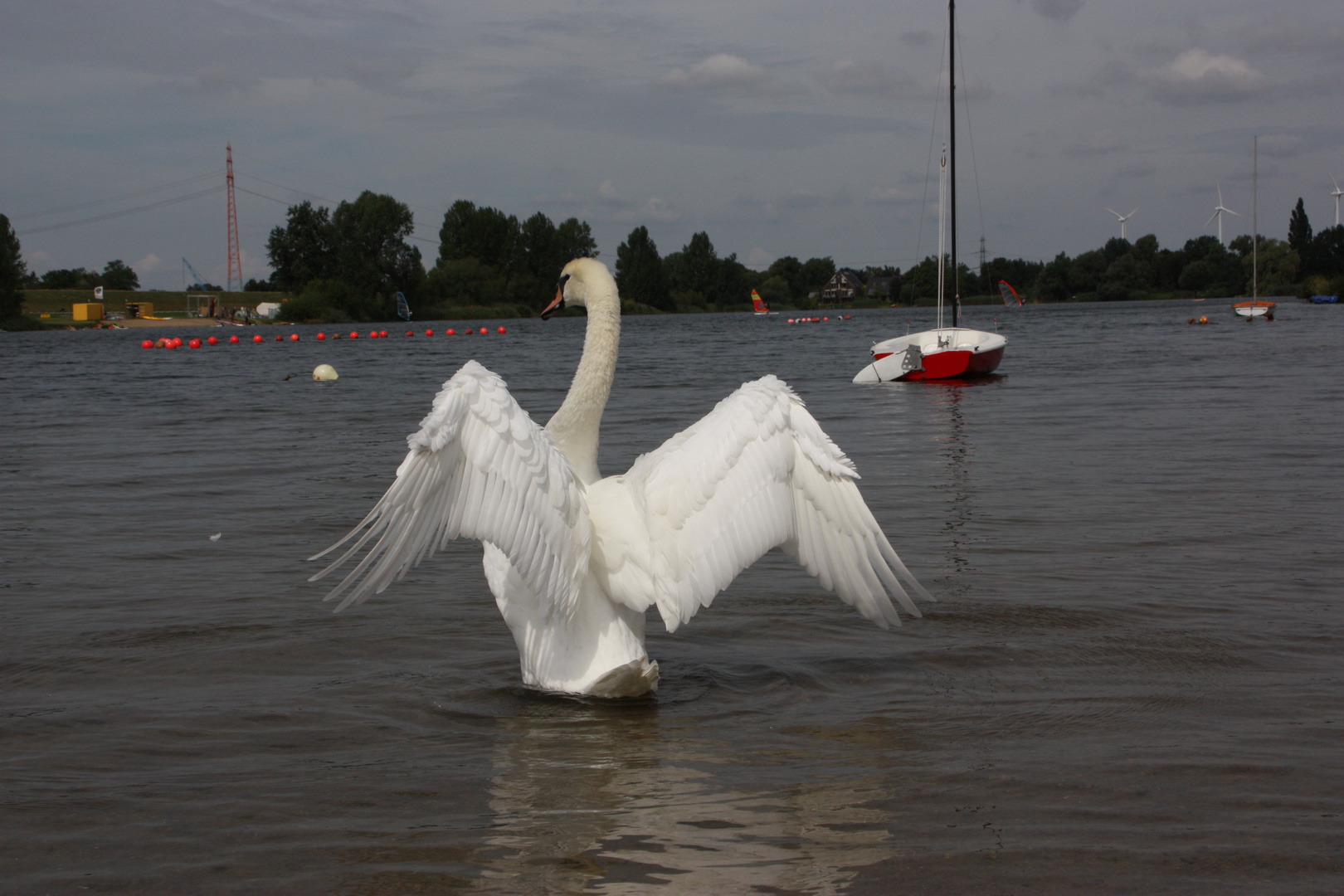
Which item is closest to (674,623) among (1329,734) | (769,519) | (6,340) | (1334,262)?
(769,519)

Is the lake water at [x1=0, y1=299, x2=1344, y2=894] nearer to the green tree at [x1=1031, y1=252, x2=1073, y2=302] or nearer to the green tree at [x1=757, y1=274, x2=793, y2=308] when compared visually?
the green tree at [x1=1031, y1=252, x2=1073, y2=302]

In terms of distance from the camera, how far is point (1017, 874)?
11.2 ft

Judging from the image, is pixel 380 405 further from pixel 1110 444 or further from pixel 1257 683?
pixel 1257 683

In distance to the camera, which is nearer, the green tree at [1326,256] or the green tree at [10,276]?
the green tree at [10,276]

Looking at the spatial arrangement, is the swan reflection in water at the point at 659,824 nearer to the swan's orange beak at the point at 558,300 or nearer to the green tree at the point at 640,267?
the swan's orange beak at the point at 558,300

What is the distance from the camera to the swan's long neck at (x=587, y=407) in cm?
534

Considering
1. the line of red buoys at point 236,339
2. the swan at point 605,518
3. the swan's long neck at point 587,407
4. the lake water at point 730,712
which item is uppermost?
the line of red buoys at point 236,339

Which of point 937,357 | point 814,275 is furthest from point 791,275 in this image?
point 937,357

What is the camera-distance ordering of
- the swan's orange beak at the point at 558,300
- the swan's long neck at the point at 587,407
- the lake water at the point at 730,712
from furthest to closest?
the swan's orange beak at the point at 558,300, the swan's long neck at the point at 587,407, the lake water at the point at 730,712

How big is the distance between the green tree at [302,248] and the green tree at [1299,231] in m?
105

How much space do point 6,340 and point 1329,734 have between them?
7042 cm

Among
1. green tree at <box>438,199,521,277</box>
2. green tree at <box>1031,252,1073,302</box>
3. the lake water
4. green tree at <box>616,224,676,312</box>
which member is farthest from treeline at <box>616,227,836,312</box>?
the lake water

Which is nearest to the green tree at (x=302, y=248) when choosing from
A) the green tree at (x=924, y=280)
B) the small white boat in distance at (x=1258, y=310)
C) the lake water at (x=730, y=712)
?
the green tree at (x=924, y=280)

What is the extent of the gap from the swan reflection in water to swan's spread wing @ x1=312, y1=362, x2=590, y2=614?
81 centimetres
